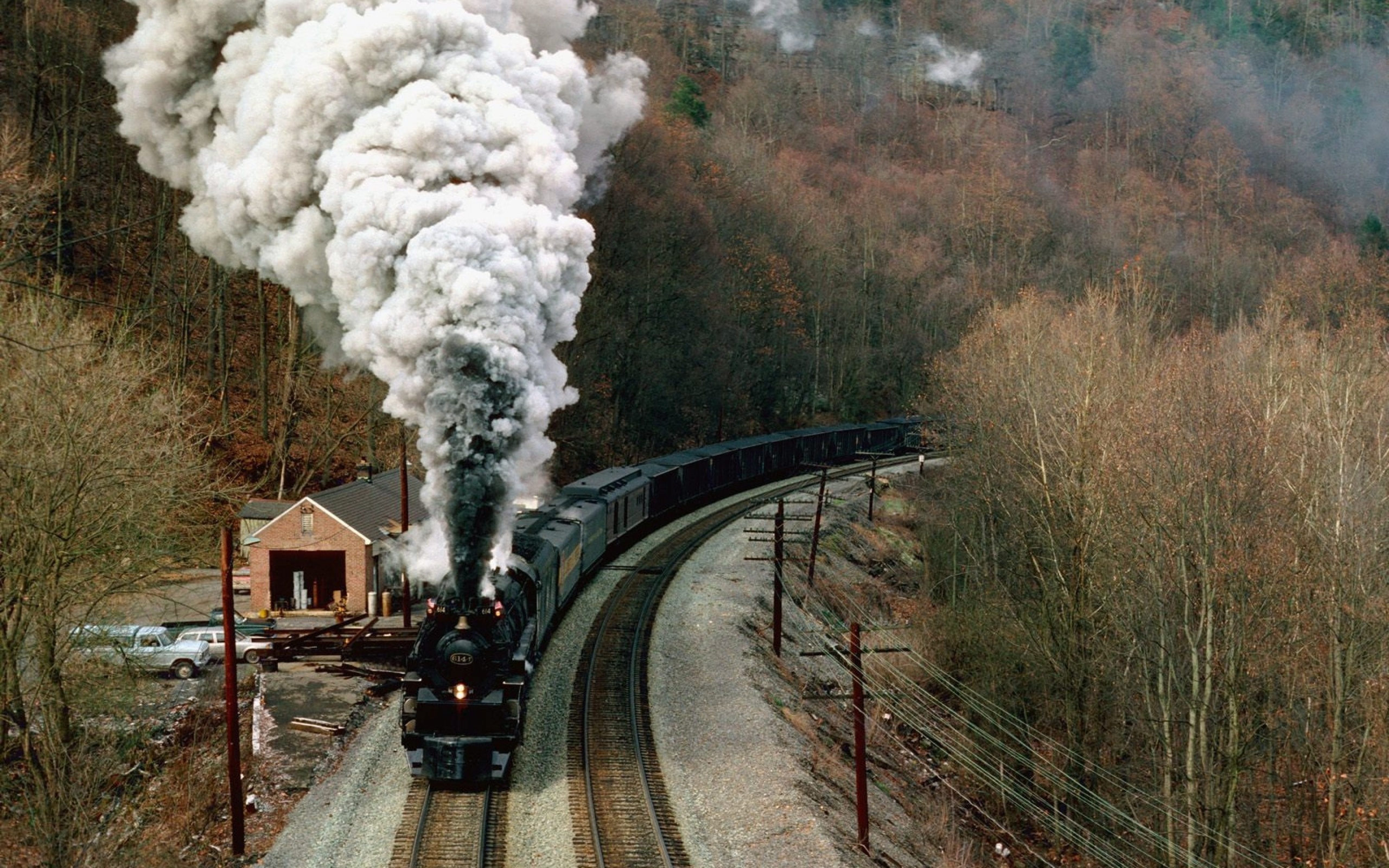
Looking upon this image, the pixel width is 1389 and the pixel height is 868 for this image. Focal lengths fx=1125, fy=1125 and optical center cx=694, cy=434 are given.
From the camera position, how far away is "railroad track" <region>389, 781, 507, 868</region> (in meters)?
14.8

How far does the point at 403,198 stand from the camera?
670 inches

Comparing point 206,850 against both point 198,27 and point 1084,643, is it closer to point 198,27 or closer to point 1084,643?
point 198,27

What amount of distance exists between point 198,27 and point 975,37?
122 metres

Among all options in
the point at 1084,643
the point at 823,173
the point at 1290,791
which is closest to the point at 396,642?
the point at 1084,643

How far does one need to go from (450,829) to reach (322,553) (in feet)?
53.4

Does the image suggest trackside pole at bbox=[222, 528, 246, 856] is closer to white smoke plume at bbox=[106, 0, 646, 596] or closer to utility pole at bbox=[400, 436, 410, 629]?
white smoke plume at bbox=[106, 0, 646, 596]

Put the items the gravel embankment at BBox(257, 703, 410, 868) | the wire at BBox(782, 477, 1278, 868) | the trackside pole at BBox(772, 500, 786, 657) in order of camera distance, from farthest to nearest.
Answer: the trackside pole at BBox(772, 500, 786, 657) < the wire at BBox(782, 477, 1278, 868) < the gravel embankment at BBox(257, 703, 410, 868)

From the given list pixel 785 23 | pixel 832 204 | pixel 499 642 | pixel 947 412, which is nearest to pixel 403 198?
pixel 499 642

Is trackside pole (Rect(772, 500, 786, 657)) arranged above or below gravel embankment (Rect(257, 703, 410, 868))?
above

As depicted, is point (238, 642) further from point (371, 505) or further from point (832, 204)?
point (832, 204)

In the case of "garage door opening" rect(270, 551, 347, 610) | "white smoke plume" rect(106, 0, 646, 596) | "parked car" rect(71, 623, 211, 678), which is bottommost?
"parked car" rect(71, 623, 211, 678)

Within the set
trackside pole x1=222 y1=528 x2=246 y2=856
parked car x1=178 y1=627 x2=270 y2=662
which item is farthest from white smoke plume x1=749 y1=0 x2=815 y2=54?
trackside pole x1=222 y1=528 x2=246 y2=856

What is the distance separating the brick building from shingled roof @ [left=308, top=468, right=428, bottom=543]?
0.03 meters

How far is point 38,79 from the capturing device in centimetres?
3306
